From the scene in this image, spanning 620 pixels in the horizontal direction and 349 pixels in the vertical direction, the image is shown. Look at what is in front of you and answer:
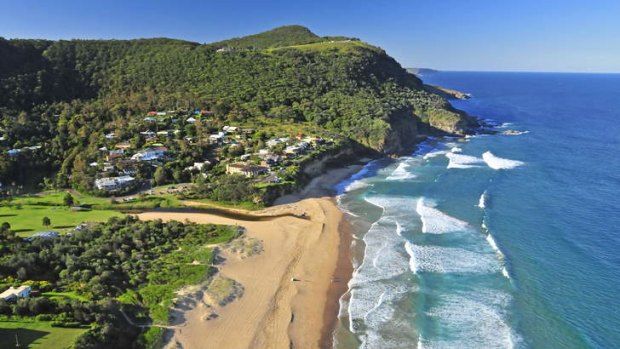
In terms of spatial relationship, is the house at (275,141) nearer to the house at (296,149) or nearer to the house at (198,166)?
the house at (296,149)

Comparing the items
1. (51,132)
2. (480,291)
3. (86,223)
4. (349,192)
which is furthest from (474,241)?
(51,132)

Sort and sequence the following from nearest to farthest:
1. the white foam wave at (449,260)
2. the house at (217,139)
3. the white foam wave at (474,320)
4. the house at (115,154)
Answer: the white foam wave at (474,320) → the white foam wave at (449,260) → the house at (115,154) → the house at (217,139)

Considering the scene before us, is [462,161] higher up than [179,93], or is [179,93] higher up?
[179,93]

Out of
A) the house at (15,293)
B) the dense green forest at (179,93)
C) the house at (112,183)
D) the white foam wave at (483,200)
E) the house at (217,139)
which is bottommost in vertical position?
the white foam wave at (483,200)

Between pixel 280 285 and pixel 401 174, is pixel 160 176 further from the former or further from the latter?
pixel 401 174

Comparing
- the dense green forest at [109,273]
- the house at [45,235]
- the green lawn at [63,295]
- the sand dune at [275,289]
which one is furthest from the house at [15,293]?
the house at [45,235]

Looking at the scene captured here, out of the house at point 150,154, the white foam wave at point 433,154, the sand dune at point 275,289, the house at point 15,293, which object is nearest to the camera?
the house at point 15,293

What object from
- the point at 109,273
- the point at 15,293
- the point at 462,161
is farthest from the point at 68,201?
the point at 462,161
